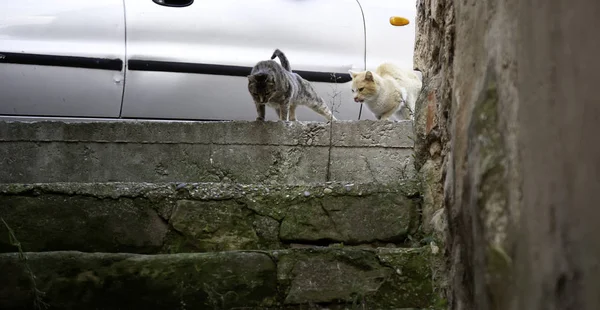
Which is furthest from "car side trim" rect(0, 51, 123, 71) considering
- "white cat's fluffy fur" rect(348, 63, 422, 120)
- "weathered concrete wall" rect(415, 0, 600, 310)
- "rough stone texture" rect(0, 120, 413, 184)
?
"weathered concrete wall" rect(415, 0, 600, 310)

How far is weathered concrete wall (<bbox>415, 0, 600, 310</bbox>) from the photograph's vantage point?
1032mm

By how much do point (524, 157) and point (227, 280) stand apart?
1.26 m

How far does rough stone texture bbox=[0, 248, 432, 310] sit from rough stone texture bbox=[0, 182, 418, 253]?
0.65ft

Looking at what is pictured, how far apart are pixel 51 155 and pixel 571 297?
271cm

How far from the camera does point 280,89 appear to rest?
4492 millimetres

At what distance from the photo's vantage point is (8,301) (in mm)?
2191

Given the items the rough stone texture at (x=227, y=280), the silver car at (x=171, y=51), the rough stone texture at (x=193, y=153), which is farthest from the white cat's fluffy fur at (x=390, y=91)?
the rough stone texture at (x=227, y=280)

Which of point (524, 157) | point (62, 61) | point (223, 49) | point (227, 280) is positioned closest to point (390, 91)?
point (223, 49)

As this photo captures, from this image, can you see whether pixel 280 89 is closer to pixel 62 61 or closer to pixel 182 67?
pixel 182 67

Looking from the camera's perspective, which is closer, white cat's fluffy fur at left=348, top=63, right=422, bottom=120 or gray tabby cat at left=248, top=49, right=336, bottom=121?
gray tabby cat at left=248, top=49, right=336, bottom=121

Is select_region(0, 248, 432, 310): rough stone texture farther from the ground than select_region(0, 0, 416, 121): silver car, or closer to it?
closer to it

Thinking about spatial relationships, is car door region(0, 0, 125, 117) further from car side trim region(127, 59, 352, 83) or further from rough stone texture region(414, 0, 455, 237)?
rough stone texture region(414, 0, 455, 237)

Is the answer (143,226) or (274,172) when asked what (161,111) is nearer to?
(274,172)

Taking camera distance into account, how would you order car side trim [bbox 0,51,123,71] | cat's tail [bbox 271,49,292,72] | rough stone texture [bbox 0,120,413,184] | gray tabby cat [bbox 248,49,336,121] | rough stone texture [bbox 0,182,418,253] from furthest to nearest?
cat's tail [bbox 271,49,292,72] → gray tabby cat [bbox 248,49,336,121] → car side trim [bbox 0,51,123,71] → rough stone texture [bbox 0,120,413,184] → rough stone texture [bbox 0,182,418,253]
